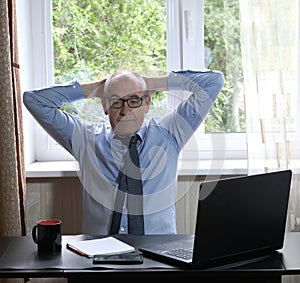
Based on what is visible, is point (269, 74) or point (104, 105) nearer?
point (104, 105)

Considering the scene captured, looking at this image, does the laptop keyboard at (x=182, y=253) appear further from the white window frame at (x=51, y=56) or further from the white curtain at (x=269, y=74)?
the white window frame at (x=51, y=56)

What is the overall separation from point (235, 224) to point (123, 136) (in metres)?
0.82

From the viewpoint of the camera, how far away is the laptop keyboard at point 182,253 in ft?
5.85

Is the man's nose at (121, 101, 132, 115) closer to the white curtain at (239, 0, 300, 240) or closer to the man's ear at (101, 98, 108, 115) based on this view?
the man's ear at (101, 98, 108, 115)

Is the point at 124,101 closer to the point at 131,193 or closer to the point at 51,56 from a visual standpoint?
the point at 131,193

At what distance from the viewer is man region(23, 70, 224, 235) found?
2.49 meters

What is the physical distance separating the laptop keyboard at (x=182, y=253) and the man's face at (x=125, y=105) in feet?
2.39

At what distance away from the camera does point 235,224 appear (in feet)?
5.84

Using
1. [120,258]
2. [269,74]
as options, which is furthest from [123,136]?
[120,258]

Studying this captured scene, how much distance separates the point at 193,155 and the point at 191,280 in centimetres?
109

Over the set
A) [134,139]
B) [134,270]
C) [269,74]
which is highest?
[269,74]

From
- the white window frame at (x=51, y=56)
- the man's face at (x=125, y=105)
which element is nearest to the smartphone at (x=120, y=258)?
the man's face at (x=125, y=105)

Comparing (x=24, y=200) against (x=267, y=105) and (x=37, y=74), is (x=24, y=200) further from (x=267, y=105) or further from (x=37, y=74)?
(x=267, y=105)

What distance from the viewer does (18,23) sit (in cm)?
288
